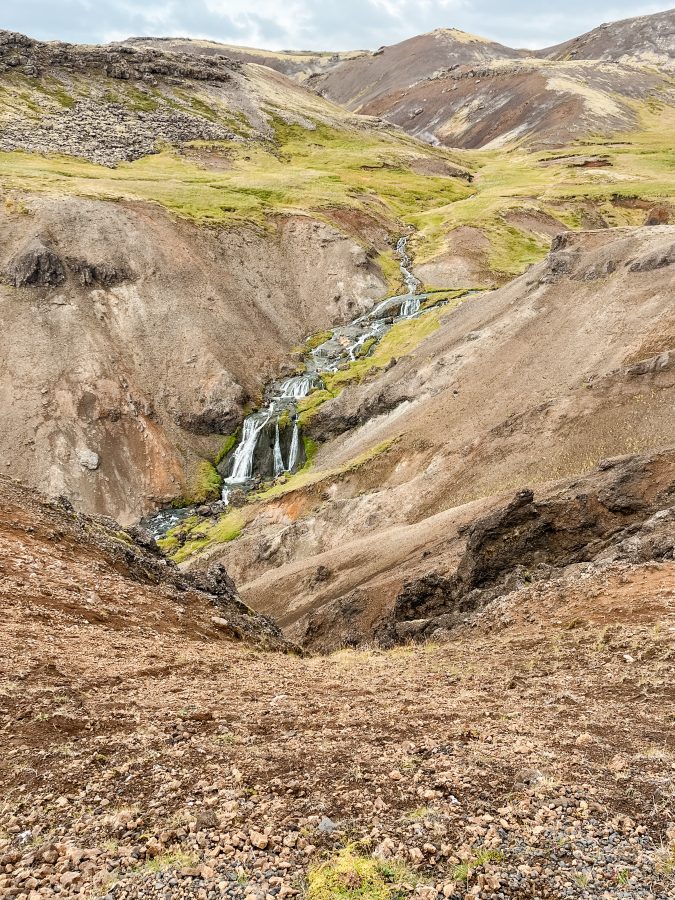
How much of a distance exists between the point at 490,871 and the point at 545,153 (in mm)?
172631

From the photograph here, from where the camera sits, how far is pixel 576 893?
6.79m

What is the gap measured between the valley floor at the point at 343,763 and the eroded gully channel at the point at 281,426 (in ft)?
124

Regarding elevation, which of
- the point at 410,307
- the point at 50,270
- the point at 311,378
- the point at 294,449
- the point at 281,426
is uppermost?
the point at 50,270

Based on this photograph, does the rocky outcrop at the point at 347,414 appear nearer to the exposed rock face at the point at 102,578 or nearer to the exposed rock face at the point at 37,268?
the exposed rock face at the point at 102,578

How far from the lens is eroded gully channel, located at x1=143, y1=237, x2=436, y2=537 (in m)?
56.1

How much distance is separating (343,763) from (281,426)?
50.5 metres

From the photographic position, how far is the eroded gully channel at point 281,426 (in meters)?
56.1

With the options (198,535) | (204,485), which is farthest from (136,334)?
(198,535)

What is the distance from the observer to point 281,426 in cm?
5975

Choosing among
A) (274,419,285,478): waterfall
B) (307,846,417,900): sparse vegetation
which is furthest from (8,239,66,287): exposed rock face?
(307,846,417,900): sparse vegetation

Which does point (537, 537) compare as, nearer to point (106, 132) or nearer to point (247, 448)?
point (247, 448)

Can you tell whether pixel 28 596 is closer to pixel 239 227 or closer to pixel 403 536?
pixel 403 536

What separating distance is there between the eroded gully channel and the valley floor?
37832 mm

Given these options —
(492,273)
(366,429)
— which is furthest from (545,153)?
(366,429)
